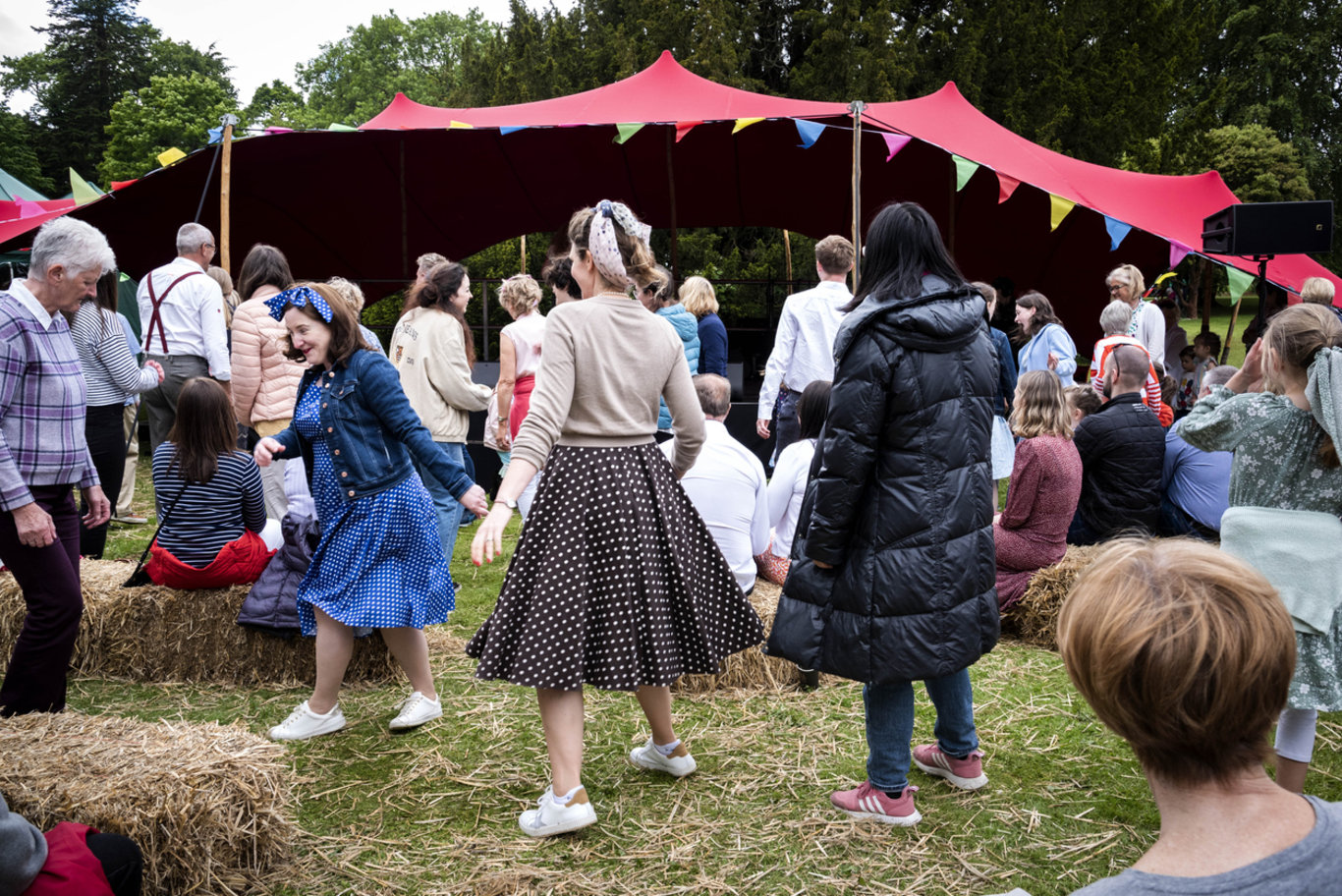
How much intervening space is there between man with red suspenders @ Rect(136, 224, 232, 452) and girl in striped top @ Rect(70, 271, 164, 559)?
9.4 inches

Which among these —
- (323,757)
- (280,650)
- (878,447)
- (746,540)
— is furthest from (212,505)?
(878,447)

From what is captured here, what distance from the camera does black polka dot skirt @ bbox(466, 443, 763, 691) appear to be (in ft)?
8.93

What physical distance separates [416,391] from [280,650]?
1502 millimetres

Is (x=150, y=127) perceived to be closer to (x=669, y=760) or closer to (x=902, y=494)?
(x=669, y=760)

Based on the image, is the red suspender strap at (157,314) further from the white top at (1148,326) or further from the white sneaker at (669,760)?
the white top at (1148,326)

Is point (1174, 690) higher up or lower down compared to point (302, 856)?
higher up

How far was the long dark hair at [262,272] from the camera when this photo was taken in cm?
514

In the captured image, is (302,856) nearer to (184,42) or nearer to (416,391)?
(416,391)

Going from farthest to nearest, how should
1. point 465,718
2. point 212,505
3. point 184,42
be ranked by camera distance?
point 184,42, point 212,505, point 465,718

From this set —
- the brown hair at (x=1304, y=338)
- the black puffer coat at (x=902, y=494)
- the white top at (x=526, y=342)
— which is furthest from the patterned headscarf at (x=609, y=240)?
the white top at (x=526, y=342)

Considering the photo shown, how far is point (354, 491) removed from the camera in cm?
344

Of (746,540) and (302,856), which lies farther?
(746,540)

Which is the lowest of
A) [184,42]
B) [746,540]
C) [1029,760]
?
[1029,760]

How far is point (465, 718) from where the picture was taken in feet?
12.4
